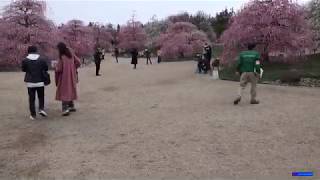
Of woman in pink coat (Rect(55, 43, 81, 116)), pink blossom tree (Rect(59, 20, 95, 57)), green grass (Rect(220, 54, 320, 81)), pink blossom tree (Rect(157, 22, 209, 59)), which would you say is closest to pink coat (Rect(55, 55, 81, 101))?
woman in pink coat (Rect(55, 43, 81, 116))

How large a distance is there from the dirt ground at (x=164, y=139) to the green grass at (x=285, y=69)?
4.65m

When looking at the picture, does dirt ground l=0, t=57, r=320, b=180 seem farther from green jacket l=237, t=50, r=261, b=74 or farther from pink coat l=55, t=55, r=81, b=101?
green jacket l=237, t=50, r=261, b=74

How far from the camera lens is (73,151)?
274 inches

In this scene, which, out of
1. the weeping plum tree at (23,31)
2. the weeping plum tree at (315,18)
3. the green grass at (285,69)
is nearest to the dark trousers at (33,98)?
the green grass at (285,69)

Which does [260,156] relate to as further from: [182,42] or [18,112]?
[182,42]

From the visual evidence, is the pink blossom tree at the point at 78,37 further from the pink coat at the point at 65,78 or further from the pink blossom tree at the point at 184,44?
the pink coat at the point at 65,78

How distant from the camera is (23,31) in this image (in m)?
31.0

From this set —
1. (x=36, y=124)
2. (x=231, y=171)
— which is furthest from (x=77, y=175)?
(x=36, y=124)

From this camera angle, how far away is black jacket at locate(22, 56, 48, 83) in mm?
9617

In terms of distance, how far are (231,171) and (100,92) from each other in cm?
937

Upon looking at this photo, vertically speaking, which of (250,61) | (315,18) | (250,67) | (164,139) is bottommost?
(164,139)

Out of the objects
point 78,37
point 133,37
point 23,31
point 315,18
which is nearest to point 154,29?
point 133,37

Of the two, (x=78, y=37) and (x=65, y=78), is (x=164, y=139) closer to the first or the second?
(x=65, y=78)

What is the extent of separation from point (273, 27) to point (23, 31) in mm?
18252
